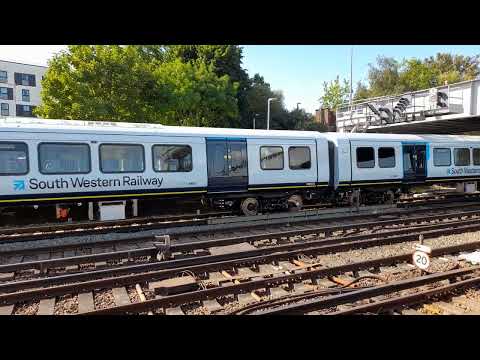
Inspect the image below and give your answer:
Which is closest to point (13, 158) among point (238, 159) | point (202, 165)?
point (202, 165)

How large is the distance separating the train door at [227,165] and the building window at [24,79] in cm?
5272

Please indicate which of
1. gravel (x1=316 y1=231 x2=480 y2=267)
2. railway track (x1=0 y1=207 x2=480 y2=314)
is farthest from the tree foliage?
gravel (x1=316 y1=231 x2=480 y2=267)

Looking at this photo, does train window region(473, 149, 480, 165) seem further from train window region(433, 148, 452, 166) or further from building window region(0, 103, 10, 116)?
building window region(0, 103, 10, 116)

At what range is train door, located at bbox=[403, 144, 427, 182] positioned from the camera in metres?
16.4

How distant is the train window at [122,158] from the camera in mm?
10930

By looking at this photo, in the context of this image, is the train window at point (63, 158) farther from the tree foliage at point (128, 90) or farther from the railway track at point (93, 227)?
the tree foliage at point (128, 90)

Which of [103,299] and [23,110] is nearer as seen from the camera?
[103,299]

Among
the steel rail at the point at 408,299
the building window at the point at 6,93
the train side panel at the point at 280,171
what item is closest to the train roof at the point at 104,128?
the train side panel at the point at 280,171

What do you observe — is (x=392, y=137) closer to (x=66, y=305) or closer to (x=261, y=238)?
(x=261, y=238)

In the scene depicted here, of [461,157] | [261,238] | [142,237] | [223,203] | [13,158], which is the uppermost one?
[13,158]

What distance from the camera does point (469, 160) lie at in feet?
60.8

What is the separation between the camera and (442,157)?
17.6 metres

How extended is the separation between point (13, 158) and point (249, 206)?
7.55m

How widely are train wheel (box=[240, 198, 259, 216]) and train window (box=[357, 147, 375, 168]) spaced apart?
4.87 m
